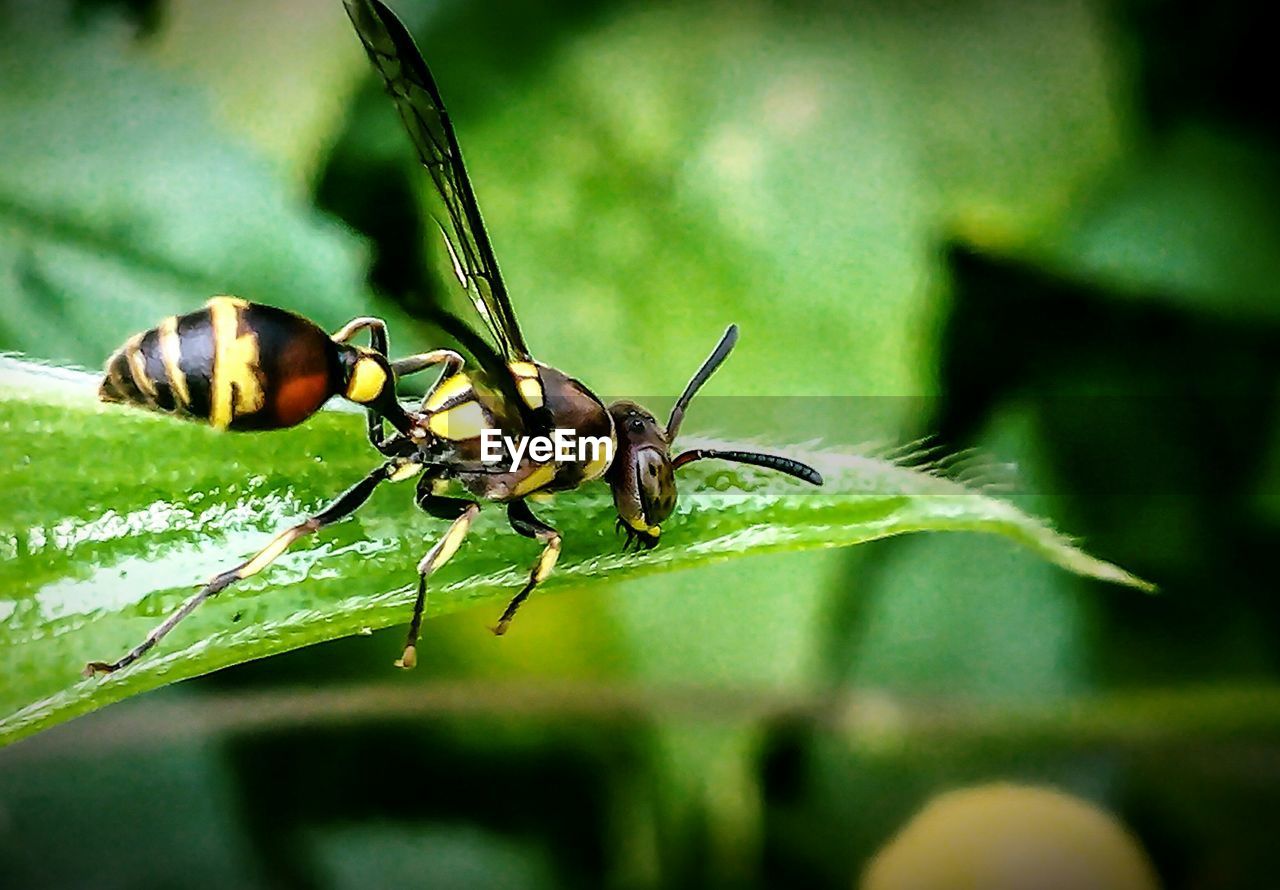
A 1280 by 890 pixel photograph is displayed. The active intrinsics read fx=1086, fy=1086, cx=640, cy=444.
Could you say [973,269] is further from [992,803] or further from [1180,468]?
[992,803]

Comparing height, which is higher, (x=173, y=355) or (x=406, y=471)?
(x=173, y=355)

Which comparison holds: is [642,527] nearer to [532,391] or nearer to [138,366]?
[532,391]

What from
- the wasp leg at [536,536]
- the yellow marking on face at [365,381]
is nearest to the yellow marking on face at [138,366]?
the yellow marking on face at [365,381]

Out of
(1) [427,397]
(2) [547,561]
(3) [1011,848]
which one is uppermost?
(1) [427,397]

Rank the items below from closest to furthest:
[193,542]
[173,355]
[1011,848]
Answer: [173,355] → [193,542] → [1011,848]

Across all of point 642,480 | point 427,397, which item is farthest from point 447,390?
point 642,480

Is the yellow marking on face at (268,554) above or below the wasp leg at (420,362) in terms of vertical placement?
below

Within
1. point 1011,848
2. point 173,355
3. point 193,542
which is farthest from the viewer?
point 1011,848

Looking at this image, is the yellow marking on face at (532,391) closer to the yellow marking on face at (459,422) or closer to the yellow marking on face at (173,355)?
the yellow marking on face at (459,422)

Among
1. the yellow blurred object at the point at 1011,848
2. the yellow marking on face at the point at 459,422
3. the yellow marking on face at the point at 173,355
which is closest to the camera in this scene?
the yellow marking on face at the point at 173,355
